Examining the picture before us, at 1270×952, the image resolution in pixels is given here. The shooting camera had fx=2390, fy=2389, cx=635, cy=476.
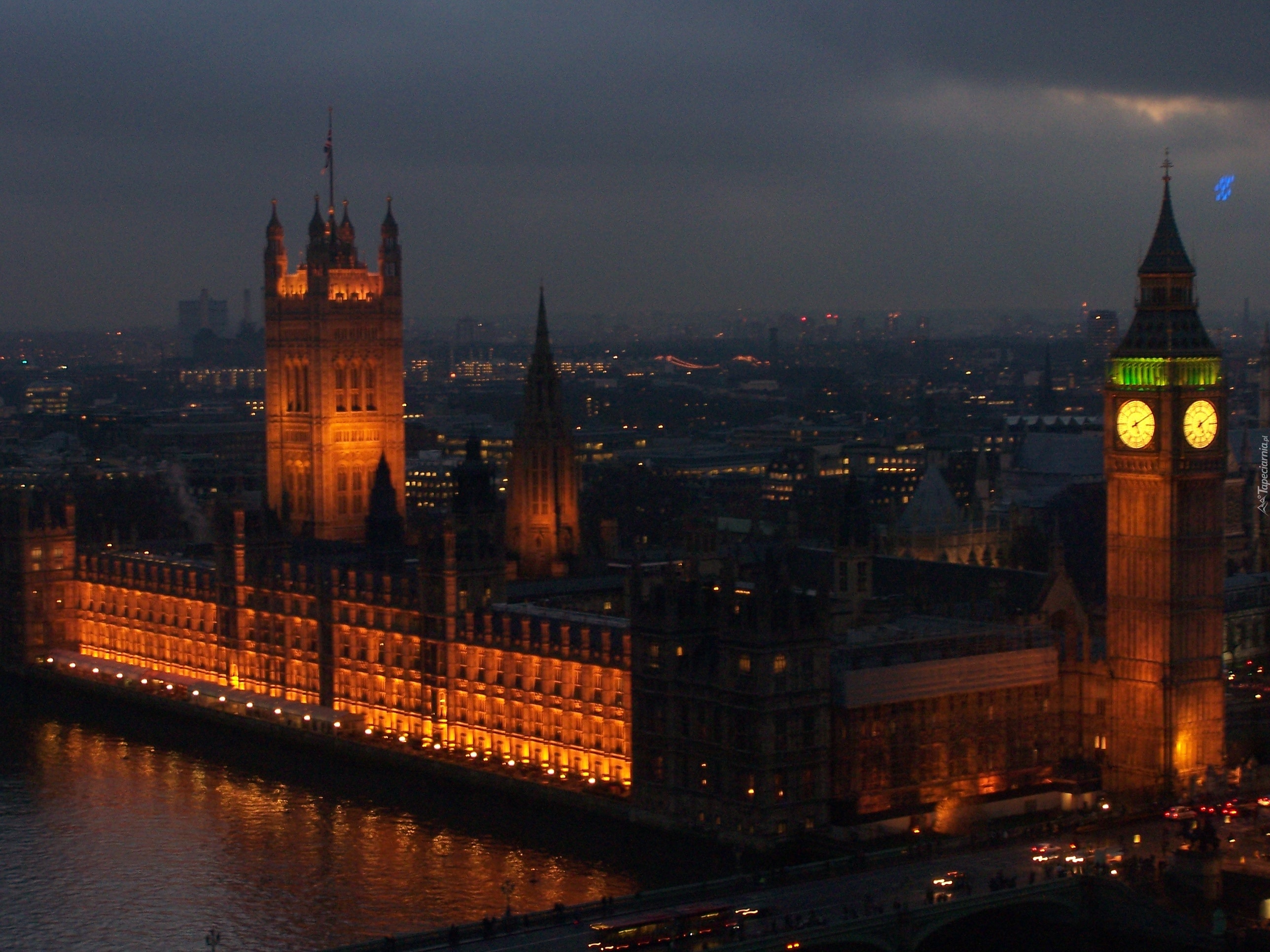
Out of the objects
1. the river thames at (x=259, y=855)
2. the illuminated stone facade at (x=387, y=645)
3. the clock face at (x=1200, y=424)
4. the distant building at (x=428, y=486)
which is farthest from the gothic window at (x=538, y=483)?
the distant building at (x=428, y=486)

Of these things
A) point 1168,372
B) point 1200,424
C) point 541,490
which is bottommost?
point 541,490

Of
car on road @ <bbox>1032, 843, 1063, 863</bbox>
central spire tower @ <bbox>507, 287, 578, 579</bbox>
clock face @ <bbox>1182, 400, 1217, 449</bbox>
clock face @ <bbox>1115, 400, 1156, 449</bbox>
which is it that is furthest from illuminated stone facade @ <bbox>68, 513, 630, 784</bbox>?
clock face @ <bbox>1182, 400, 1217, 449</bbox>

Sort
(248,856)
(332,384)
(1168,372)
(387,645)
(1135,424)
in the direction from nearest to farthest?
(248,856)
(1168,372)
(1135,424)
(387,645)
(332,384)

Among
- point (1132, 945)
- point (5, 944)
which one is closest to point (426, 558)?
point (5, 944)

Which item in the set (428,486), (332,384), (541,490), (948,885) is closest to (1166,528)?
(948,885)

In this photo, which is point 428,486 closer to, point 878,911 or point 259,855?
point 259,855

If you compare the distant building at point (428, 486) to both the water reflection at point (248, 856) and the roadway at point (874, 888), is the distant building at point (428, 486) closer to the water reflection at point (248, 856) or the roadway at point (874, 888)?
the water reflection at point (248, 856)
